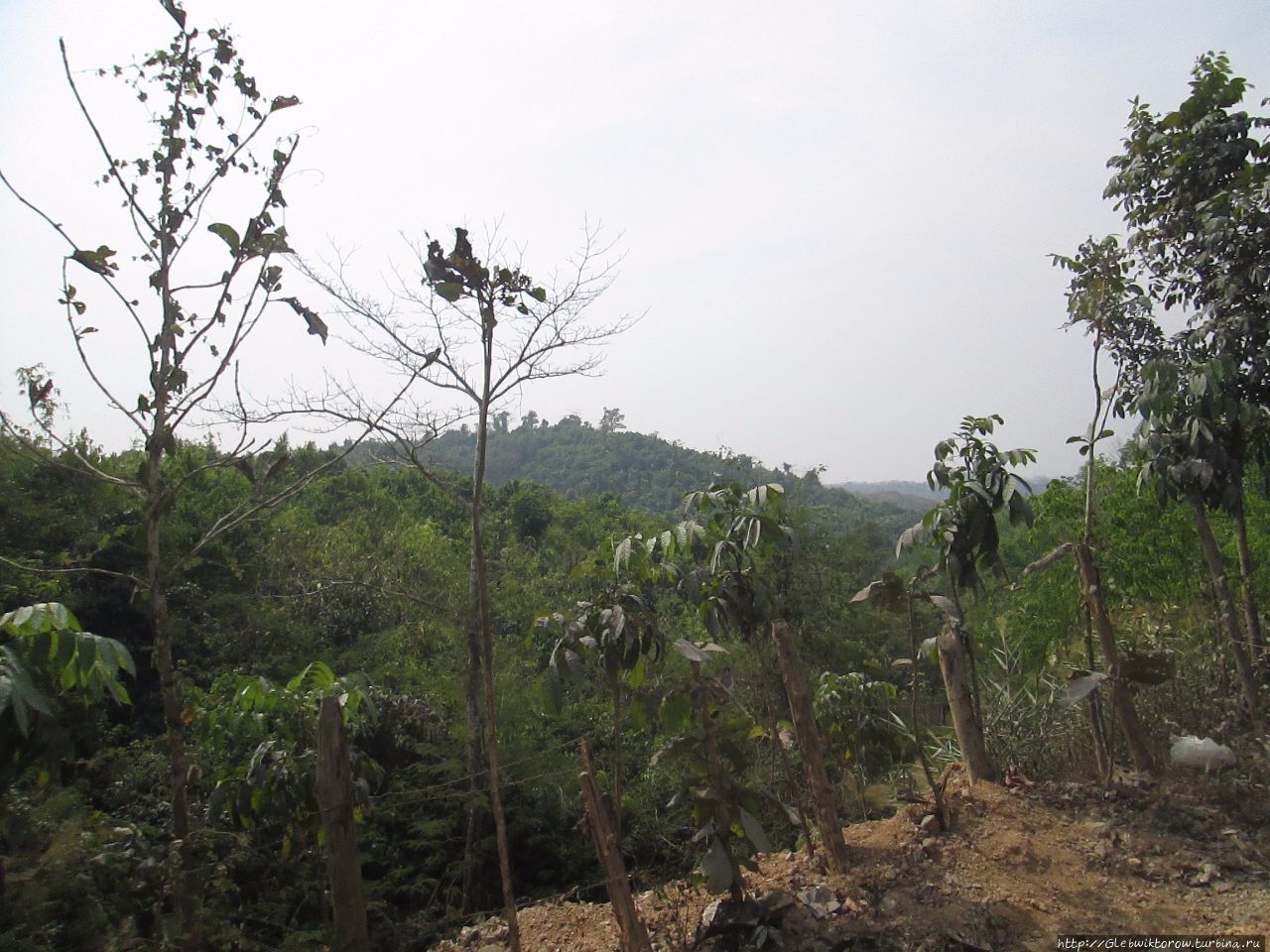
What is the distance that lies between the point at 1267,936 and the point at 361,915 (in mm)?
3017

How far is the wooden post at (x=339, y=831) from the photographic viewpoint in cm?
269

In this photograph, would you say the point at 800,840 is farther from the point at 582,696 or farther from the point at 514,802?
the point at 582,696

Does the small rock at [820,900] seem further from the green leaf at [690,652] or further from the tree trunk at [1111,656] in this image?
the tree trunk at [1111,656]

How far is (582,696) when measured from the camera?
39.2ft

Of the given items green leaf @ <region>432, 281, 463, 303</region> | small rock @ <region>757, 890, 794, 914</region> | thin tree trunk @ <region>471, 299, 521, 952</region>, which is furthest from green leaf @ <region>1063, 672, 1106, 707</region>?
green leaf @ <region>432, 281, 463, 303</region>

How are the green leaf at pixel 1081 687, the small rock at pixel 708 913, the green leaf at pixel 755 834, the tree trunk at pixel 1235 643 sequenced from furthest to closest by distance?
1. the tree trunk at pixel 1235 643
2. the green leaf at pixel 1081 687
3. the small rock at pixel 708 913
4. the green leaf at pixel 755 834

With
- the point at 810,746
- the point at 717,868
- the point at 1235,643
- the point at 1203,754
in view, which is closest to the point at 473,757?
the point at 810,746

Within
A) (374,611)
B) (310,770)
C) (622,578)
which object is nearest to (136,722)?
(374,611)

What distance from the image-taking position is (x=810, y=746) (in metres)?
3.56

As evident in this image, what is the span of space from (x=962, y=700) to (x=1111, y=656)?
2.21 ft

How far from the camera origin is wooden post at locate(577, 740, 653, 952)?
290 cm

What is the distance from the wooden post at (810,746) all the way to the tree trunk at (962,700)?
77cm

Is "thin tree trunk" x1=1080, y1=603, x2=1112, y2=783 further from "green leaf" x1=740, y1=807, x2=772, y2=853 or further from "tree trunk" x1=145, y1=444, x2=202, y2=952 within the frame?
"tree trunk" x1=145, y1=444, x2=202, y2=952

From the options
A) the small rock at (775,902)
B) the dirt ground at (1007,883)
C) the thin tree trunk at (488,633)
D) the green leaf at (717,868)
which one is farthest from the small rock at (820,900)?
the thin tree trunk at (488,633)
